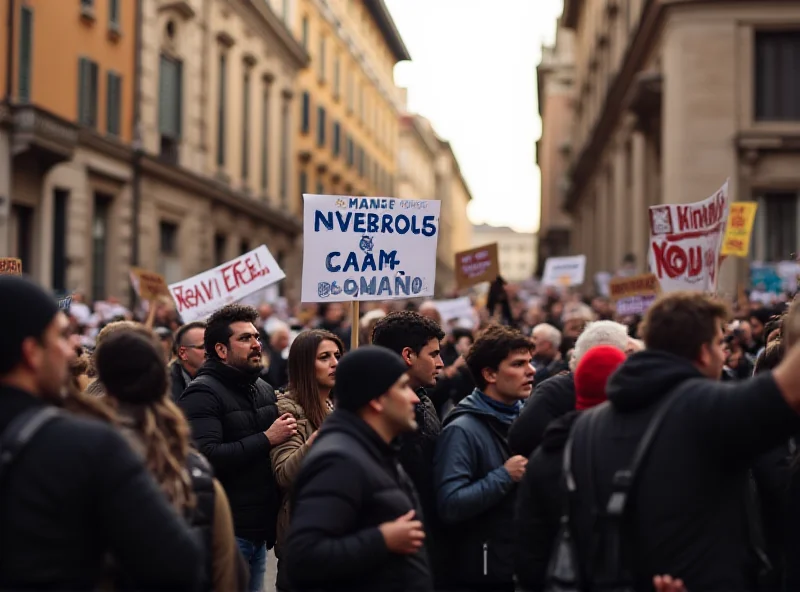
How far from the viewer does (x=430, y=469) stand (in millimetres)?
5691

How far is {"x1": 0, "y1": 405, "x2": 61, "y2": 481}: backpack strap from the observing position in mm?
3258

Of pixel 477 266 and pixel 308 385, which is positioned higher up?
pixel 477 266

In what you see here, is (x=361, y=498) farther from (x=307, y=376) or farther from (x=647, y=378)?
(x=307, y=376)

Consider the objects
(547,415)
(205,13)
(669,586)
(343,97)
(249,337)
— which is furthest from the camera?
(343,97)

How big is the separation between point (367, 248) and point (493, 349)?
262 cm

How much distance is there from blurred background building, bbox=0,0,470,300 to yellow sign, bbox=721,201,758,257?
40.6 feet

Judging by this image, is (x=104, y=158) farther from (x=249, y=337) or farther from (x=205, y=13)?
(x=249, y=337)

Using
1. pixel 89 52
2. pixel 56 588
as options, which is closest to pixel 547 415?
pixel 56 588

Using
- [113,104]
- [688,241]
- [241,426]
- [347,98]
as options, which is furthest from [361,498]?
[347,98]

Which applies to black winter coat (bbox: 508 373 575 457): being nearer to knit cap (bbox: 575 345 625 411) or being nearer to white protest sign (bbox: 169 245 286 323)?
knit cap (bbox: 575 345 625 411)

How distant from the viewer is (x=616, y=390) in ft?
13.6

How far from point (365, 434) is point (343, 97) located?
176 ft

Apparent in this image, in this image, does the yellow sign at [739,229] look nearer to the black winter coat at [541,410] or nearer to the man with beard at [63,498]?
the black winter coat at [541,410]

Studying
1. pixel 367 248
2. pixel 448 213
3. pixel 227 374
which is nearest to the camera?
pixel 227 374
